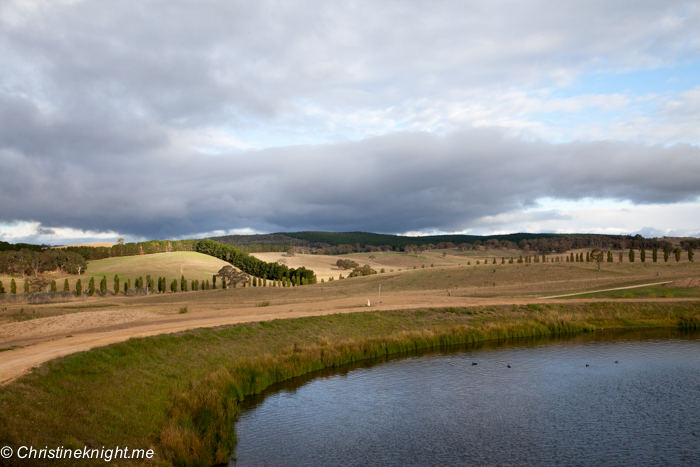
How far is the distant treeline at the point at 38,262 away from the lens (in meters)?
90.8

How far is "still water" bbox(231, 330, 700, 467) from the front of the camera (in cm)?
1398

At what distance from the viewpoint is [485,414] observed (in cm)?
1755

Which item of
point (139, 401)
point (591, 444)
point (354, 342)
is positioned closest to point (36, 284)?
point (354, 342)

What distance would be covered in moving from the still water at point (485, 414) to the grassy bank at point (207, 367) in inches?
48.2

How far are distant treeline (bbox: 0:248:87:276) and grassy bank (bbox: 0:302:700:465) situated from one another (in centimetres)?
8336

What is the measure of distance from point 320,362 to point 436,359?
22.4 ft

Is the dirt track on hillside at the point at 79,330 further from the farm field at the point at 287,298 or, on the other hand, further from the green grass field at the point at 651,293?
the green grass field at the point at 651,293

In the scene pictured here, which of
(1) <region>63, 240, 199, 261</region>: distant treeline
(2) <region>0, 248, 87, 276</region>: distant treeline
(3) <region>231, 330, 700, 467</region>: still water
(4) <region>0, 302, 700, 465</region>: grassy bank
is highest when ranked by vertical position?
(1) <region>63, 240, 199, 261</region>: distant treeline

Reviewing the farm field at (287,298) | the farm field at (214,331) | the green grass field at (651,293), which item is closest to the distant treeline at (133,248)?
the farm field at (287,298)

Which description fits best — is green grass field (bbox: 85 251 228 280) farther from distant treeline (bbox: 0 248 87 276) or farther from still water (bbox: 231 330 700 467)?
still water (bbox: 231 330 700 467)

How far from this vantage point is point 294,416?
57.7ft

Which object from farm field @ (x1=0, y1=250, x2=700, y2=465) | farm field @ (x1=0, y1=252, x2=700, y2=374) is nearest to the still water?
farm field @ (x1=0, y1=250, x2=700, y2=465)

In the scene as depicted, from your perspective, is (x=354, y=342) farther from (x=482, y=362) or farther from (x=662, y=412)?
(x=662, y=412)

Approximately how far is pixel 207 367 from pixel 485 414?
11.5m
